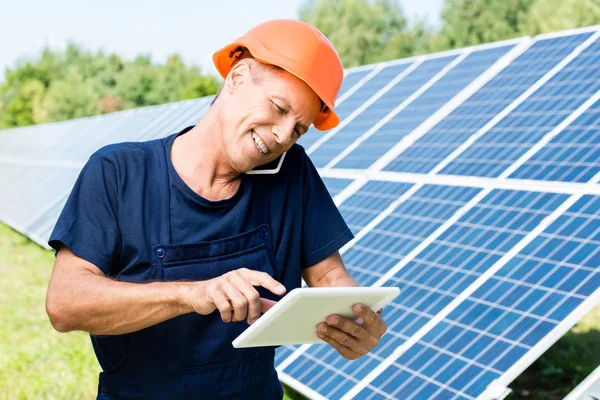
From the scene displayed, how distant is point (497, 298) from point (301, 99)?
269 centimetres

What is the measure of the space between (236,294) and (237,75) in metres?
0.80

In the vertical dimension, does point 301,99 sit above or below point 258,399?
above

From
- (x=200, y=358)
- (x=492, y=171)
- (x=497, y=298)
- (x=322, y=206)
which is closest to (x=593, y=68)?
(x=492, y=171)

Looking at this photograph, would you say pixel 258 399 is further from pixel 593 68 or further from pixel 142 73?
pixel 142 73

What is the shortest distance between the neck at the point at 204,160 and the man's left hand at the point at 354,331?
570 mm

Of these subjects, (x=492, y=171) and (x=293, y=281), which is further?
(x=492, y=171)

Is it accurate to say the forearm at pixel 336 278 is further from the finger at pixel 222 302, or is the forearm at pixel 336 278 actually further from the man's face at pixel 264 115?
the finger at pixel 222 302

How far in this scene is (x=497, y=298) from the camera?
16.5ft

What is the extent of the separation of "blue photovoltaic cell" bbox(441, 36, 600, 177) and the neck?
3562 millimetres

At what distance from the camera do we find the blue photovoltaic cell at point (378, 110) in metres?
8.30

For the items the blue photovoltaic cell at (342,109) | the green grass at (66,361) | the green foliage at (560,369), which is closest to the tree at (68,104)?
the green grass at (66,361)

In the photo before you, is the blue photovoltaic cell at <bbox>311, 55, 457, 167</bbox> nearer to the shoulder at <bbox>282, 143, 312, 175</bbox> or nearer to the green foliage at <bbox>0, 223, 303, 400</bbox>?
the green foliage at <bbox>0, 223, 303, 400</bbox>

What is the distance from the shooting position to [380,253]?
240 inches

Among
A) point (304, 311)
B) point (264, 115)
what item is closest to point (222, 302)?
point (304, 311)
